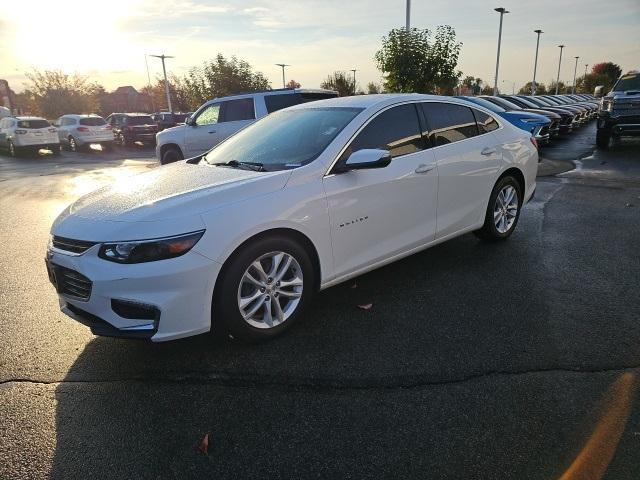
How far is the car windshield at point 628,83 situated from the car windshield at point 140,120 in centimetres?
1980

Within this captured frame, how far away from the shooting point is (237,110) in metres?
10.6

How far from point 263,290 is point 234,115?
8140 millimetres

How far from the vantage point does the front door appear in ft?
11.7

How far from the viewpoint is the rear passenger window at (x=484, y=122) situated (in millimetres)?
4934

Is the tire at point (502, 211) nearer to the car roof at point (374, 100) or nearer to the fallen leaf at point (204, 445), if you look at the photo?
the car roof at point (374, 100)

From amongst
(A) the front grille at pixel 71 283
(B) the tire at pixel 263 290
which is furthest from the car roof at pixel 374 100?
(A) the front grille at pixel 71 283

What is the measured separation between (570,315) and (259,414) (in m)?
2.49

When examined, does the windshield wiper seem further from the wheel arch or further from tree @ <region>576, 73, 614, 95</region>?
tree @ <region>576, 73, 614, 95</region>

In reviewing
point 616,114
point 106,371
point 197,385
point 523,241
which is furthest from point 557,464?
point 616,114

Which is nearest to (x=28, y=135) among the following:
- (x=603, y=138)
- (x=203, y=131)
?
(x=203, y=131)

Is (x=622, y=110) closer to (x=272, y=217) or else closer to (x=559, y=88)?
(x=272, y=217)

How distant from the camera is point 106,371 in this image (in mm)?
3107

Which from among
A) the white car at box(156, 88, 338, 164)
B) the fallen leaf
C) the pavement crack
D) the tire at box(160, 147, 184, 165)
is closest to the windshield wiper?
the pavement crack

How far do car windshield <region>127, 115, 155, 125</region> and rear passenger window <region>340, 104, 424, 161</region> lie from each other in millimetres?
22106
